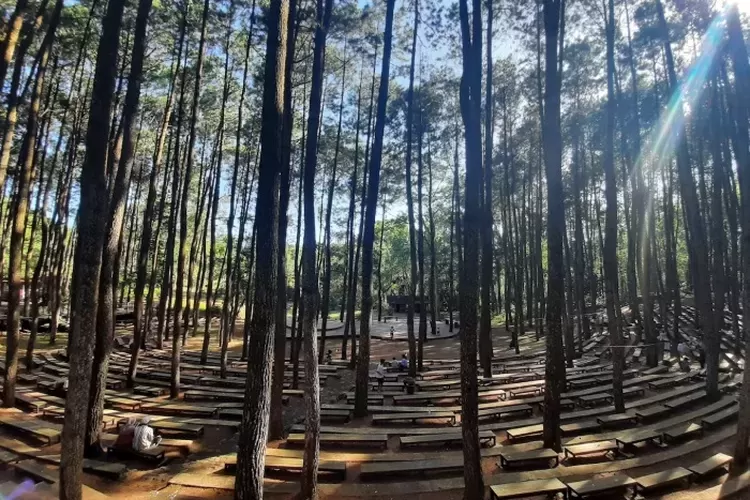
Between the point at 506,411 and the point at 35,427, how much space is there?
439 inches

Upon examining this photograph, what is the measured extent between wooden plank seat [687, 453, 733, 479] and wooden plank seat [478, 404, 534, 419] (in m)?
3.88

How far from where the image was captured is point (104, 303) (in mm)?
7254

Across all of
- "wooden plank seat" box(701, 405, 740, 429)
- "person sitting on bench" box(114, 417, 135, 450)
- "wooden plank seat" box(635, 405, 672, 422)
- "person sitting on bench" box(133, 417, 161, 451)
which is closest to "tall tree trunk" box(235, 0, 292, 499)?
"person sitting on bench" box(133, 417, 161, 451)

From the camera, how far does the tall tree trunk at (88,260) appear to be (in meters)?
4.47

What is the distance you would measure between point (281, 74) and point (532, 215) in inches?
871

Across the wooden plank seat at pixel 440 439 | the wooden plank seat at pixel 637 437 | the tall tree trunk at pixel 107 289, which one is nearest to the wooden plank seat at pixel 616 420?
the wooden plank seat at pixel 637 437

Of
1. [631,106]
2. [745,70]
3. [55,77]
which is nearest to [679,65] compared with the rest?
[631,106]

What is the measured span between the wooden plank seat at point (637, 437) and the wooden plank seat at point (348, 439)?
4.82 meters

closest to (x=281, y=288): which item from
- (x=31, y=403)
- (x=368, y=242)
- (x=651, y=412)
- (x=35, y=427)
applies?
(x=368, y=242)

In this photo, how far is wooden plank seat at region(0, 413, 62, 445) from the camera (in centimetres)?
790

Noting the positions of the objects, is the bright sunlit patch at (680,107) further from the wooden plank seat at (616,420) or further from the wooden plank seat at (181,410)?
the wooden plank seat at (181,410)

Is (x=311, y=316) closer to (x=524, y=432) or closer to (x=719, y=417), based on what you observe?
(x=524, y=432)

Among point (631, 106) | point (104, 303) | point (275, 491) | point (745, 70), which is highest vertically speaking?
point (631, 106)

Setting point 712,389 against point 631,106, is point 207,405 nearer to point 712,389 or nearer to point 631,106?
point 712,389
